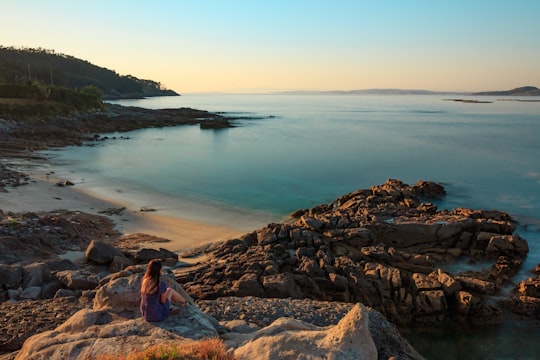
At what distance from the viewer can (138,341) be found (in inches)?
264

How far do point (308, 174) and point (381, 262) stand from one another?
81.0ft

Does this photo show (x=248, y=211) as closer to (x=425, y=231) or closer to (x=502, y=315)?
(x=425, y=231)

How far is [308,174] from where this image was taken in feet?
135

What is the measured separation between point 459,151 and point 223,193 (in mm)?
37815

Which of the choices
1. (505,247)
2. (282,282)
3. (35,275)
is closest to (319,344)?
(282,282)

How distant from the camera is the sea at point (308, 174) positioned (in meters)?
18.2

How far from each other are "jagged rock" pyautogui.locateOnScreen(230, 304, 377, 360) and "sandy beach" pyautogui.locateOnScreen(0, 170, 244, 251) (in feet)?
41.8

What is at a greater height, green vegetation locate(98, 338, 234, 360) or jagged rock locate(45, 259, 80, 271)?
green vegetation locate(98, 338, 234, 360)

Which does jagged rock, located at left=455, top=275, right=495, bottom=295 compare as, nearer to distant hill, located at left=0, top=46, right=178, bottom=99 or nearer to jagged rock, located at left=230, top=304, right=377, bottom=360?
jagged rock, located at left=230, top=304, right=377, bottom=360

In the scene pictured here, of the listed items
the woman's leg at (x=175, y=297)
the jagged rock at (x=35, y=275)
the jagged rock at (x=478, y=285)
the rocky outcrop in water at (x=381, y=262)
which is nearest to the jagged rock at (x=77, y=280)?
the jagged rock at (x=35, y=275)

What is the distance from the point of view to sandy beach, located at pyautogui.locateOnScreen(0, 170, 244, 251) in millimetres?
20586

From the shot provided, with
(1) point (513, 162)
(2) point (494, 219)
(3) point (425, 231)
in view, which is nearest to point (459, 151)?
(1) point (513, 162)

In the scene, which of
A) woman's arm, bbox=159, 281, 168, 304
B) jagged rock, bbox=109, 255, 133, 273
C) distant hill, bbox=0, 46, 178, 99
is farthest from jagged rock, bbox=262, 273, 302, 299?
distant hill, bbox=0, 46, 178, 99

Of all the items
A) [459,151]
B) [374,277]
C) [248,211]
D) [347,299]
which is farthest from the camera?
[459,151]
